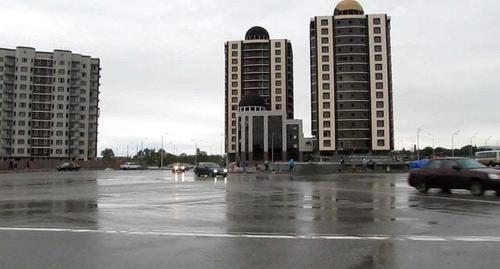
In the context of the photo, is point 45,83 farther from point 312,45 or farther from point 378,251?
point 378,251

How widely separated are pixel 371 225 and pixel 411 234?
1.45m

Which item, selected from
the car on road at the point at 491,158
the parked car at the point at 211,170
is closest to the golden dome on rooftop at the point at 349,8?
the car on road at the point at 491,158

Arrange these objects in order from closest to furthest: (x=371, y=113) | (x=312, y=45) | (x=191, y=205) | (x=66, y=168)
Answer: (x=191, y=205) → (x=66, y=168) → (x=371, y=113) → (x=312, y=45)

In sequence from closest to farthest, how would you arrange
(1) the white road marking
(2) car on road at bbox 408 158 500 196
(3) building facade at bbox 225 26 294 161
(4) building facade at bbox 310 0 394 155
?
(1) the white road marking
(2) car on road at bbox 408 158 500 196
(4) building facade at bbox 310 0 394 155
(3) building facade at bbox 225 26 294 161

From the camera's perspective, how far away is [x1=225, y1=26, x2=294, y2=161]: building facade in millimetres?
144000

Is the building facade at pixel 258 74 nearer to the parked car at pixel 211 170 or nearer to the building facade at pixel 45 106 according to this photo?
the building facade at pixel 45 106

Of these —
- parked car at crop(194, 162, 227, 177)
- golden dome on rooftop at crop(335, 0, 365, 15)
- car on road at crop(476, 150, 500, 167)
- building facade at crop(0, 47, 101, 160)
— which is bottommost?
parked car at crop(194, 162, 227, 177)

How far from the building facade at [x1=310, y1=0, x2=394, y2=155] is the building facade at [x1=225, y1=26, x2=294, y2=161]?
1626cm

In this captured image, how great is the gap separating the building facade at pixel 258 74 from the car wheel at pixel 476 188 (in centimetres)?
12043

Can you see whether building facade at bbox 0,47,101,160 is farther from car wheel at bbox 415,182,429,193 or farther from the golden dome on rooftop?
car wheel at bbox 415,182,429,193

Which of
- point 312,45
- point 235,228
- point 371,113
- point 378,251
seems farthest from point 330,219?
point 312,45

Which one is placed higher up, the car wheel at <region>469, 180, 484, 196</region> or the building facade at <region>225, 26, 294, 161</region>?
the building facade at <region>225, 26, 294, 161</region>

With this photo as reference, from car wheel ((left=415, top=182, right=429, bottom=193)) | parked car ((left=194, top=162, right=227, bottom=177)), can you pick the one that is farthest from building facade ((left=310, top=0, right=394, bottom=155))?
car wheel ((left=415, top=182, right=429, bottom=193))

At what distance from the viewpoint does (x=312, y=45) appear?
134 m
